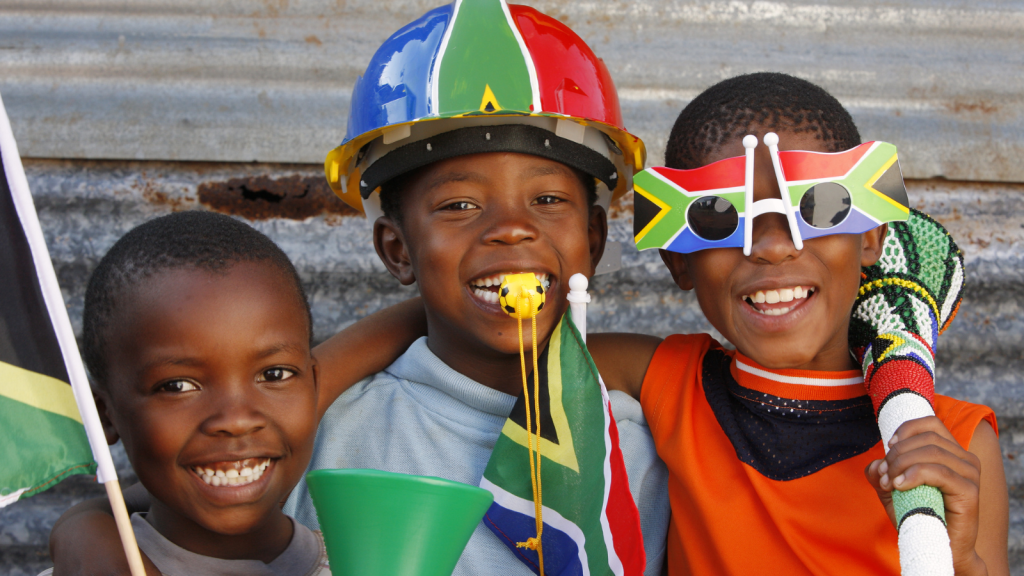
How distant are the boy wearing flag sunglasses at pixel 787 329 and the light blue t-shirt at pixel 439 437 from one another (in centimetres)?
8

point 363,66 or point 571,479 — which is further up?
point 363,66

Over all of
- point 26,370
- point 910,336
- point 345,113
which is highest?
point 345,113

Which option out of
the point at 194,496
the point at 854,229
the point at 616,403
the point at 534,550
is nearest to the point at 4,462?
the point at 194,496

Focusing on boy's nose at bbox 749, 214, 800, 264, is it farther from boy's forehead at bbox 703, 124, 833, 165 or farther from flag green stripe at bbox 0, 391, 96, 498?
flag green stripe at bbox 0, 391, 96, 498

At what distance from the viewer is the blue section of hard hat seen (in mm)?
1759

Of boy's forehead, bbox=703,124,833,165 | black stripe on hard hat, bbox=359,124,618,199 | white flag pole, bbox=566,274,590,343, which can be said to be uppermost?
boy's forehead, bbox=703,124,833,165

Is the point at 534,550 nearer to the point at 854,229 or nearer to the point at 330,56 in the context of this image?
the point at 854,229

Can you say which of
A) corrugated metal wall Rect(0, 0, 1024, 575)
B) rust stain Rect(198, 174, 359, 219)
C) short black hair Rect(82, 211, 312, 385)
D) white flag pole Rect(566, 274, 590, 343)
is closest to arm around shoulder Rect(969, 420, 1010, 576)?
white flag pole Rect(566, 274, 590, 343)

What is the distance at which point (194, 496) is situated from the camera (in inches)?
53.1

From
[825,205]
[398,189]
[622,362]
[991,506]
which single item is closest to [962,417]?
[991,506]

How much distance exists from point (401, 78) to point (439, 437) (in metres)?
0.84

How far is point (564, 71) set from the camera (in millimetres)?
1804

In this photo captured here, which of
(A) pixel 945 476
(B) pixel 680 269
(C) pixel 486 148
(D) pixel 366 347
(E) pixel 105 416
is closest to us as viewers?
(A) pixel 945 476

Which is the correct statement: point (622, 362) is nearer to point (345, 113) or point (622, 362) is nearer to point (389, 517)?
point (389, 517)
